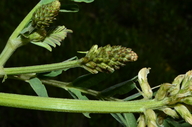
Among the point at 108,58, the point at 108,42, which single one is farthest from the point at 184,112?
the point at 108,42

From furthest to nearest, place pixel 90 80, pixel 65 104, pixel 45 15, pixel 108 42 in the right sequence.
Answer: pixel 108 42, pixel 90 80, pixel 45 15, pixel 65 104

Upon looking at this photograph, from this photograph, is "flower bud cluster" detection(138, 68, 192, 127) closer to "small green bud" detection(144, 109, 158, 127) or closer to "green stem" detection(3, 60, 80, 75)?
"small green bud" detection(144, 109, 158, 127)

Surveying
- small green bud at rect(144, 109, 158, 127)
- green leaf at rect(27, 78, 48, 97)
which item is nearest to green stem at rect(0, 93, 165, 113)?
small green bud at rect(144, 109, 158, 127)

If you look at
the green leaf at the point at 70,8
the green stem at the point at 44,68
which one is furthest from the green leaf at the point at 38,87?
the green leaf at the point at 70,8

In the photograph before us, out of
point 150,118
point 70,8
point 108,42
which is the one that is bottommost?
point 150,118

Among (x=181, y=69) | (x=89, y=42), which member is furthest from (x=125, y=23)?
(x=89, y=42)

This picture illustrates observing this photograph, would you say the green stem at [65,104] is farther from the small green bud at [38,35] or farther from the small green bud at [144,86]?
the small green bud at [38,35]

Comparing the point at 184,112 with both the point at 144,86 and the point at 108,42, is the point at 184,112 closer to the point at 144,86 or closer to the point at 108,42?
the point at 144,86
